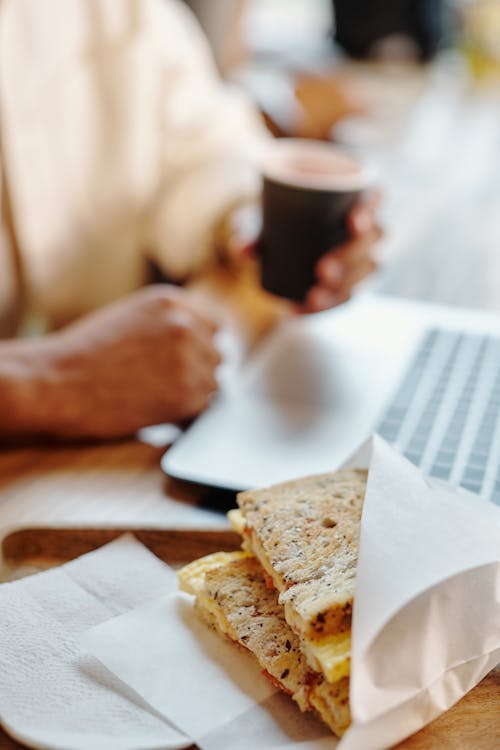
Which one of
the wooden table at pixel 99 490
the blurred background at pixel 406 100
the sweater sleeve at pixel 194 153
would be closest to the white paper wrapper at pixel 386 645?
the wooden table at pixel 99 490

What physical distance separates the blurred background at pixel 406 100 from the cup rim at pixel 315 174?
0.17 m

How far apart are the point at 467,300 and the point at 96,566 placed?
0.58 metres

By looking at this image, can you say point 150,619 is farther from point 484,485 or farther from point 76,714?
point 484,485

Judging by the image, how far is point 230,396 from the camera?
0.77 meters

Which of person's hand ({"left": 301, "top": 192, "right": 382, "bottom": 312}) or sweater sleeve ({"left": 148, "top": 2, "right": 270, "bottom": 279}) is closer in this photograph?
person's hand ({"left": 301, "top": 192, "right": 382, "bottom": 312})

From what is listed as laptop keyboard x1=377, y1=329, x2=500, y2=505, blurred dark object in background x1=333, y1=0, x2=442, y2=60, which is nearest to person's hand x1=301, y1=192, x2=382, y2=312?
laptop keyboard x1=377, y1=329, x2=500, y2=505

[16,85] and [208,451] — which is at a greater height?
[16,85]

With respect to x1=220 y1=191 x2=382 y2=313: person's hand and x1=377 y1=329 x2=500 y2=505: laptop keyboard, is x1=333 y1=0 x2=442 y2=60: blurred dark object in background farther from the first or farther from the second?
x1=377 y1=329 x2=500 y2=505: laptop keyboard

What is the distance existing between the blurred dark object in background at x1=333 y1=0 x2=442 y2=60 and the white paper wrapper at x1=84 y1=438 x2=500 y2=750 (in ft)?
6.34

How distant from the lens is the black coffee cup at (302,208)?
80 centimetres

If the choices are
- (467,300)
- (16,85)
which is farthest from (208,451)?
(16,85)

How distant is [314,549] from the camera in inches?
19.2

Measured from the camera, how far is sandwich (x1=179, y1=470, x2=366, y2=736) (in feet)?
1.41

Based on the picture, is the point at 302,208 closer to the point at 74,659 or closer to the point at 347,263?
the point at 347,263
